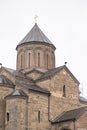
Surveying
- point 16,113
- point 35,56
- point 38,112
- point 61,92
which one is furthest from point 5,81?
point 61,92

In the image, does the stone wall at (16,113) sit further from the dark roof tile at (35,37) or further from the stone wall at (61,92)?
the dark roof tile at (35,37)

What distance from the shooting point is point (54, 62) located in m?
39.8

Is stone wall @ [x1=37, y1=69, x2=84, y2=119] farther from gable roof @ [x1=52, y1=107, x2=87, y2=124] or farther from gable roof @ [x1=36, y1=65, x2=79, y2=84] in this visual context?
gable roof @ [x1=52, y1=107, x2=87, y2=124]

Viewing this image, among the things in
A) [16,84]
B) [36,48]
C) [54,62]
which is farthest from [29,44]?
[16,84]

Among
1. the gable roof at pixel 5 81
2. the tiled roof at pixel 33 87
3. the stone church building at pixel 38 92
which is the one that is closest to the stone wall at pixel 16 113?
the stone church building at pixel 38 92

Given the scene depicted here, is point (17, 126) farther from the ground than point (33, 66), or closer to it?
closer to it

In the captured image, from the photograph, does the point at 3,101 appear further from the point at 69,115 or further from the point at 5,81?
the point at 69,115

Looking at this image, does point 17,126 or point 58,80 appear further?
point 58,80

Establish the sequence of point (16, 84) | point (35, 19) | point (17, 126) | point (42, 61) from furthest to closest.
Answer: point (35, 19) → point (42, 61) → point (16, 84) → point (17, 126)

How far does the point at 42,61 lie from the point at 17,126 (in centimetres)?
990

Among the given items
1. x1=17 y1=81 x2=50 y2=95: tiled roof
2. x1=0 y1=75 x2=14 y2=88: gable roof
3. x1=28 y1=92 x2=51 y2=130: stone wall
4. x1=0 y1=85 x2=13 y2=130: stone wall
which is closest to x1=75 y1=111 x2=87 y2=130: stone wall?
x1=28 y1=92 x2=51 y2=130: stone wall

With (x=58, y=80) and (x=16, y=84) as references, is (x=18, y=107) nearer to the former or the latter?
(x=16, y=84)

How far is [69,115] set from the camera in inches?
1307

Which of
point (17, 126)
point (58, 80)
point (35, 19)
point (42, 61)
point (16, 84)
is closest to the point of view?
point (17, 126)
